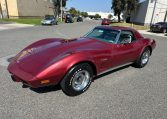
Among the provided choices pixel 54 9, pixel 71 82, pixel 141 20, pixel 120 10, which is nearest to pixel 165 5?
pixel 141 20

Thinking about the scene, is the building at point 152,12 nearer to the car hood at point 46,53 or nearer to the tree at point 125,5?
the tree at point 125,5

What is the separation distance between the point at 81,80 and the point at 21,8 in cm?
3919

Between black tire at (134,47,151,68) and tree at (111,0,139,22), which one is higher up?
tree at (111,0,139,22)

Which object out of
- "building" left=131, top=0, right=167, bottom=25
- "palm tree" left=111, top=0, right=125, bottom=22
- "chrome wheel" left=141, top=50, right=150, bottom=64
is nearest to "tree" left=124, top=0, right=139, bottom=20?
"palm tree" left=111, top=0, right=125, bottom=22

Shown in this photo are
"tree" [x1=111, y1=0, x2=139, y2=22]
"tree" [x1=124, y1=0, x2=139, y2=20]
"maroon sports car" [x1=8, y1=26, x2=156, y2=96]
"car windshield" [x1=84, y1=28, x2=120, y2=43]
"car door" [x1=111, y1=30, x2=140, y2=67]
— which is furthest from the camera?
"tree" [x1=111, y1=0, x2=139, y2=22]

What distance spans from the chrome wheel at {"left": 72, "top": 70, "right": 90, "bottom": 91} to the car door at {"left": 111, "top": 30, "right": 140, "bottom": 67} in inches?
35.2

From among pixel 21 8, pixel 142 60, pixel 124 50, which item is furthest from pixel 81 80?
pixel 21 8

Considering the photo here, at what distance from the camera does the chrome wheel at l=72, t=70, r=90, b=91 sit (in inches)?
150

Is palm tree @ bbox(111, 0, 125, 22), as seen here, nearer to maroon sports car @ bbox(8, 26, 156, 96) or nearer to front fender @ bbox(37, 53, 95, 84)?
maroon sports car @ bbox(8, 26, 156, 96)

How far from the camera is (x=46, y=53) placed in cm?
386

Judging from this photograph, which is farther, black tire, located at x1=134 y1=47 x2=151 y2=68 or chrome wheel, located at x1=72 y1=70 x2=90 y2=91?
black tire, located at x1=134 y1=47 x2=151 y2=68

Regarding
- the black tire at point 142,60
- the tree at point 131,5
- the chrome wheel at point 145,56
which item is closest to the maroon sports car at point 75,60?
the black tire at point 142,60

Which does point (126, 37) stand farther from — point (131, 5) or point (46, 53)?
point (131, 5)

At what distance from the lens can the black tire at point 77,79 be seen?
11.8 feet
